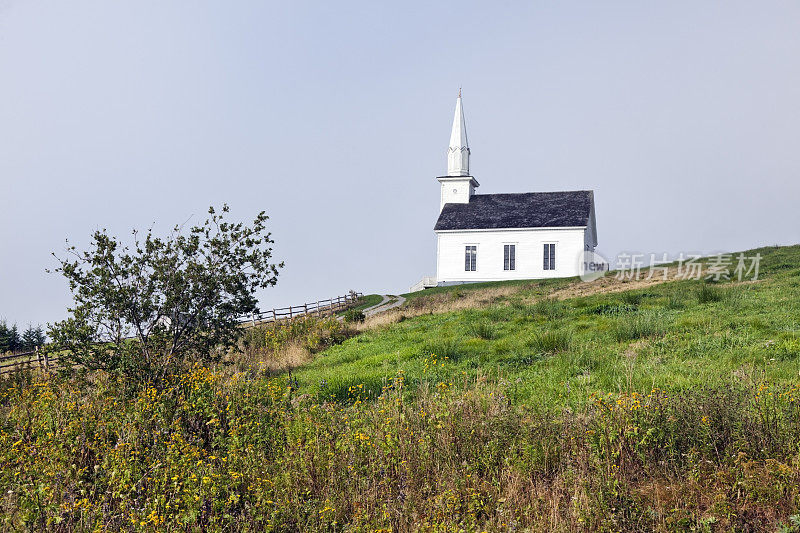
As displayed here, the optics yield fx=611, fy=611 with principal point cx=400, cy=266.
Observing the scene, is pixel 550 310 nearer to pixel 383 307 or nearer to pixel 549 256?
pixel 383 307

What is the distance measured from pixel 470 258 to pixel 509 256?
10.3ft

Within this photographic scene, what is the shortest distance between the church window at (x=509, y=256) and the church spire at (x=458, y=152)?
9.52 meters

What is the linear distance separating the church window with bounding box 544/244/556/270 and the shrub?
115 feet

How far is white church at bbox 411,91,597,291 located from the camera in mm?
47094

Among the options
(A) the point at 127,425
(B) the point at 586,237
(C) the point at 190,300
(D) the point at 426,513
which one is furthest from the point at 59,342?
(B) the point at 586,237

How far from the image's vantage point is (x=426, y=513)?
5398 millimetres

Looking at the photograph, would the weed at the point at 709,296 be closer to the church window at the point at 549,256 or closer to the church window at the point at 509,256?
the church window at the point at 549,256

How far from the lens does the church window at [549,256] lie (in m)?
47.4

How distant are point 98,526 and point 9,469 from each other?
92.6 inches

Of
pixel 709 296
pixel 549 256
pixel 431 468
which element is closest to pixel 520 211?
pixel 549 256

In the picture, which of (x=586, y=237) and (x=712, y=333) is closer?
(x=712, y=333)

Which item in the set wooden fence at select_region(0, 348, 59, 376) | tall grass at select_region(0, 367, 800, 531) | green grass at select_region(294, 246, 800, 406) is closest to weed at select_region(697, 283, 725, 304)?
green grass at select_region(294, 246, 800, 406)

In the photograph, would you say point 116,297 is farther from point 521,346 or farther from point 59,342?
point 521,346

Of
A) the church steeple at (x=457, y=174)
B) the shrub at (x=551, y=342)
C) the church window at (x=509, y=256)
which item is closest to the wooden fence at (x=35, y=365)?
the shrub at (x=551, y=342)
